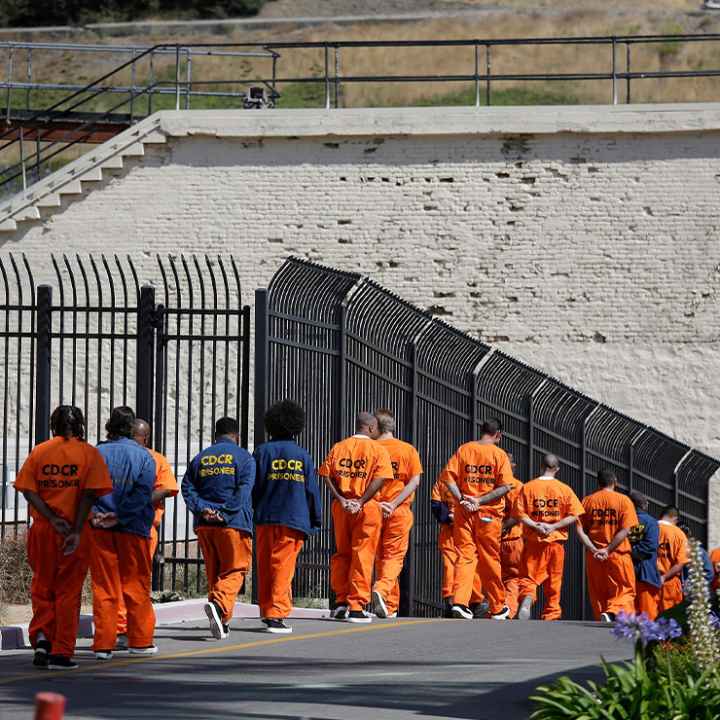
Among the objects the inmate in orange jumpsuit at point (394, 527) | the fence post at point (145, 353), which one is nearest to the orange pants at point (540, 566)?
the inmate in orange jumpsuit at point (394, 527)

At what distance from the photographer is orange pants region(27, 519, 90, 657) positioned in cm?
920

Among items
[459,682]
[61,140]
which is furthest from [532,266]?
[459,682]

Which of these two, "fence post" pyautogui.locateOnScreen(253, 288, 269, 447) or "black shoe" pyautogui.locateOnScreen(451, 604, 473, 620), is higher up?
"fence post" pyautogui.locateOnScreen(253, 288, 269, 447)

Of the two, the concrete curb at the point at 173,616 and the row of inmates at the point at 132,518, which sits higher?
the row of inmates at the point at 132,518

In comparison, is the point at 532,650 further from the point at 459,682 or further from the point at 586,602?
the point at 586,602

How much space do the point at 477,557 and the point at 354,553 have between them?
2676 millimetres

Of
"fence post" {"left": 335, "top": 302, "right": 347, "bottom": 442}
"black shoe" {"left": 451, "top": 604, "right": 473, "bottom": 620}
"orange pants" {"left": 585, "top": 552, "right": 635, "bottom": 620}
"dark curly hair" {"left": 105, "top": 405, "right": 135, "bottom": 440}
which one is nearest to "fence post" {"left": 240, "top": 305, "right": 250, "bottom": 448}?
"fence post" {"left": 335, "top": 302, "right": 347, "bottom": 442}

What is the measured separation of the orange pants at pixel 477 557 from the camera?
1445cm

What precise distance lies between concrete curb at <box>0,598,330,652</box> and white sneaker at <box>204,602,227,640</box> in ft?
2.51

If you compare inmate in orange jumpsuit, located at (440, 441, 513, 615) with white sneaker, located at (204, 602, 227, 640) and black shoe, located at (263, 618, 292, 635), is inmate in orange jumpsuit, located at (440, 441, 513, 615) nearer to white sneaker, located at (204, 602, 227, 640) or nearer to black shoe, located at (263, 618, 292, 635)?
black shoe, located at (263, 618, 292, 635)

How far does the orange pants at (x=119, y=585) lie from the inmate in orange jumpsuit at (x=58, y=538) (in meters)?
0.36

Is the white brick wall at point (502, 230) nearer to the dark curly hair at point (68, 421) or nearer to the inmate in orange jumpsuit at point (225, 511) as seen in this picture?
the inmate in orange jumpsuit at point (225, 511)

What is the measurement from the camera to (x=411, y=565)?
15.3 metres

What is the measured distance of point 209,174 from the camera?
26578mm
